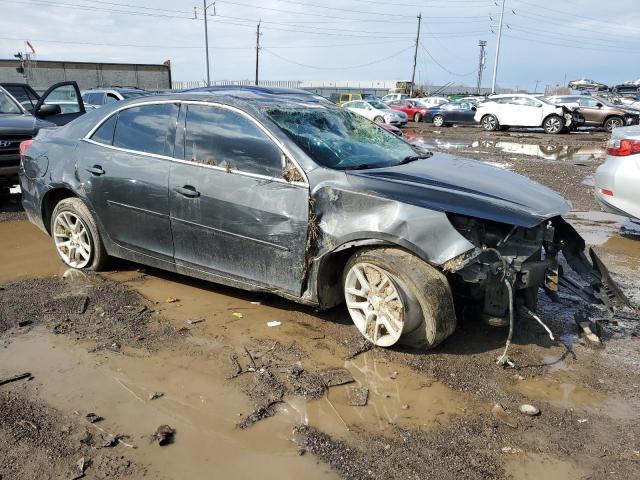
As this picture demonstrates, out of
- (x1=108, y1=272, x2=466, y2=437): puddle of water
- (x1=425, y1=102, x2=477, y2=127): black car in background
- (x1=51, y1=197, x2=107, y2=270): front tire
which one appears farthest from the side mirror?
(x1=425, y1=102, x2=477, y2=127): black car in background

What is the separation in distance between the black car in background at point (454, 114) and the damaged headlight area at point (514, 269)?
1045 inches

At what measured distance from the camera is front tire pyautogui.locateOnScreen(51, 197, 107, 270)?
4871 millimetres

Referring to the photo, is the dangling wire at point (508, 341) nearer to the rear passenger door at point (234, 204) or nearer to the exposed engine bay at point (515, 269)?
the exposed engine bay at point (515, 269)

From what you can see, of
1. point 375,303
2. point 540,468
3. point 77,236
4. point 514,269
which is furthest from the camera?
point 77,236

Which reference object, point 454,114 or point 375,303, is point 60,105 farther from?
point 454,114

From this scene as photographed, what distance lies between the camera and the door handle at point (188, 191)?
405 cm

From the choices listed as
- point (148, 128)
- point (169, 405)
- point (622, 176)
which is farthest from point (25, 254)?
point (622, 176)

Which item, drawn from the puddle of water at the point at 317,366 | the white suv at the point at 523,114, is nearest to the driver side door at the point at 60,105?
the puddle of water at the point at 317,366

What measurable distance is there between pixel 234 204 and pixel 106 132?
167 cm

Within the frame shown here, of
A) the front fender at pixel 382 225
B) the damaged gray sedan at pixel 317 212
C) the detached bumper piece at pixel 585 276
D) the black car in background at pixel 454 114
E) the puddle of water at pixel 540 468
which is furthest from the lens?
the black car in background at pixel 454 114

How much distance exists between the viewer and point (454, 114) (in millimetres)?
29219

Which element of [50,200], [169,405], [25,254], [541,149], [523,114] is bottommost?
[541,149]

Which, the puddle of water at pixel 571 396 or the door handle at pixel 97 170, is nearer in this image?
the puddle of water at pixel 571 396

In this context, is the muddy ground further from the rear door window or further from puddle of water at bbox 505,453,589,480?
the rear door window
